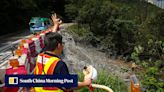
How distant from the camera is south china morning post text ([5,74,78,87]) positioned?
416 cm

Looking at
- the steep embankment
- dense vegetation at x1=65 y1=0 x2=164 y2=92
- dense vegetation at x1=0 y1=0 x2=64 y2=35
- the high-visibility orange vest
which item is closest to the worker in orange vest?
the high-visibility orange vest

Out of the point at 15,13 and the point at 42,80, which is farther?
the point at 15,13

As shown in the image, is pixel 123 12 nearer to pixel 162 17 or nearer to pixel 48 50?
pixel 162 17

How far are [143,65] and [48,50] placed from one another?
24.3 feet

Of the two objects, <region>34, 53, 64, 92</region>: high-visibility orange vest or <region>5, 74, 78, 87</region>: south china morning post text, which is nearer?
<region>5, 74, 78, 87</region>: south china morning post text

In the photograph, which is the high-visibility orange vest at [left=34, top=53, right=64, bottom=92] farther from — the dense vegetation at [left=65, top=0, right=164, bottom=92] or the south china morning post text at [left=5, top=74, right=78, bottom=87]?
the dense vegetation at [left=65, top=0, right=164, bottom=92]

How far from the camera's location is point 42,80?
4.21 meters

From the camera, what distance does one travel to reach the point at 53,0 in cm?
6162

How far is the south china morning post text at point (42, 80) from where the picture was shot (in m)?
4.16

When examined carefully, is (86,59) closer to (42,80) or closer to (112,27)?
(112,27)

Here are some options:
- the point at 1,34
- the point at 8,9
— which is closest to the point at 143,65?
the point at 1,34

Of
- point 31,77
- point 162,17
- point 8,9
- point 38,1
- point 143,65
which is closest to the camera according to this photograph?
point 31,77

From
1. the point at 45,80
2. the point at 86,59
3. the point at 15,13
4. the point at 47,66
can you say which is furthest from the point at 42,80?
the point at 15,13

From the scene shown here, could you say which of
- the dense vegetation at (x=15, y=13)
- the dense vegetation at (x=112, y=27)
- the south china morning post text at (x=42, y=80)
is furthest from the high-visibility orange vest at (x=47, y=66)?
the dense vegetation at (x=15, y=13)
